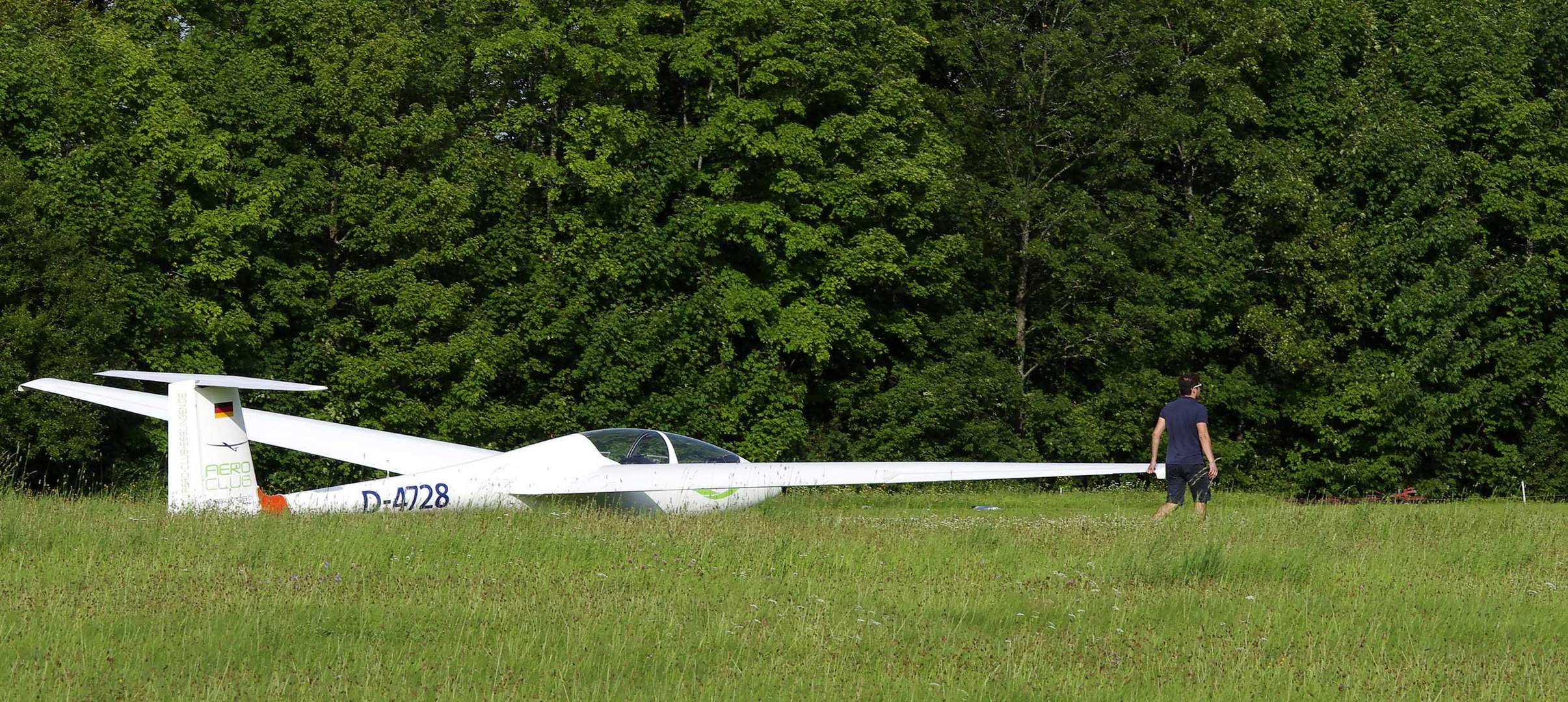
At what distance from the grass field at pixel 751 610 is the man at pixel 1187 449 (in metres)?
1.44

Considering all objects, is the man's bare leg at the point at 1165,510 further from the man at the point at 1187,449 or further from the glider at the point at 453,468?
the glider at the point at 453,468

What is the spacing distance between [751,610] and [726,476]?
8.12 meters

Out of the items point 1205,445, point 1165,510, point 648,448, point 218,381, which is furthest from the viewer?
point 648,448

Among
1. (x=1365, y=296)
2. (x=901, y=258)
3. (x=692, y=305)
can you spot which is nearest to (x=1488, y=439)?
(x=1365, y=296)

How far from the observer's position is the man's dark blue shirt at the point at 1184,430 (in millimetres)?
16641

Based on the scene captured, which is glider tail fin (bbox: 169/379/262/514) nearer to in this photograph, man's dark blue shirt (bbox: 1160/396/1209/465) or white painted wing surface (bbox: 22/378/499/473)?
white painted wing surface (bbox: 22/378/499/473)

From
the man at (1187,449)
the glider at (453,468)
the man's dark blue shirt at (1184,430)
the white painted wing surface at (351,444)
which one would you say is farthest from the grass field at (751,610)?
the white painted wing surface at (351,444)

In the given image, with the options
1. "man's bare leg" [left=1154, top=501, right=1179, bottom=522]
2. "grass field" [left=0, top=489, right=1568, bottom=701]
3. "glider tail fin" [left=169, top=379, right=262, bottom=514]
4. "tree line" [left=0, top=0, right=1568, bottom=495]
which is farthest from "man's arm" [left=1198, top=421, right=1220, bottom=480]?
"tree line" [left=0, top=0, right=1568, bottom=495]

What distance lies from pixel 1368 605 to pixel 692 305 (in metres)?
26.2

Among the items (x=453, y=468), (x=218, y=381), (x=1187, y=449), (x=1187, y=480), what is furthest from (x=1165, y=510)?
(x=218, y=381)

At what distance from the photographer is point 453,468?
18094 millimetres

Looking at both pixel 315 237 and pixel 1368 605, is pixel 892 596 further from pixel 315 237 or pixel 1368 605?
pixel 315 237

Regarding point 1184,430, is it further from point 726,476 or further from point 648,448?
point 648,448

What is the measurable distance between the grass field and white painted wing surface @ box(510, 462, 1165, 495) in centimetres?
250
